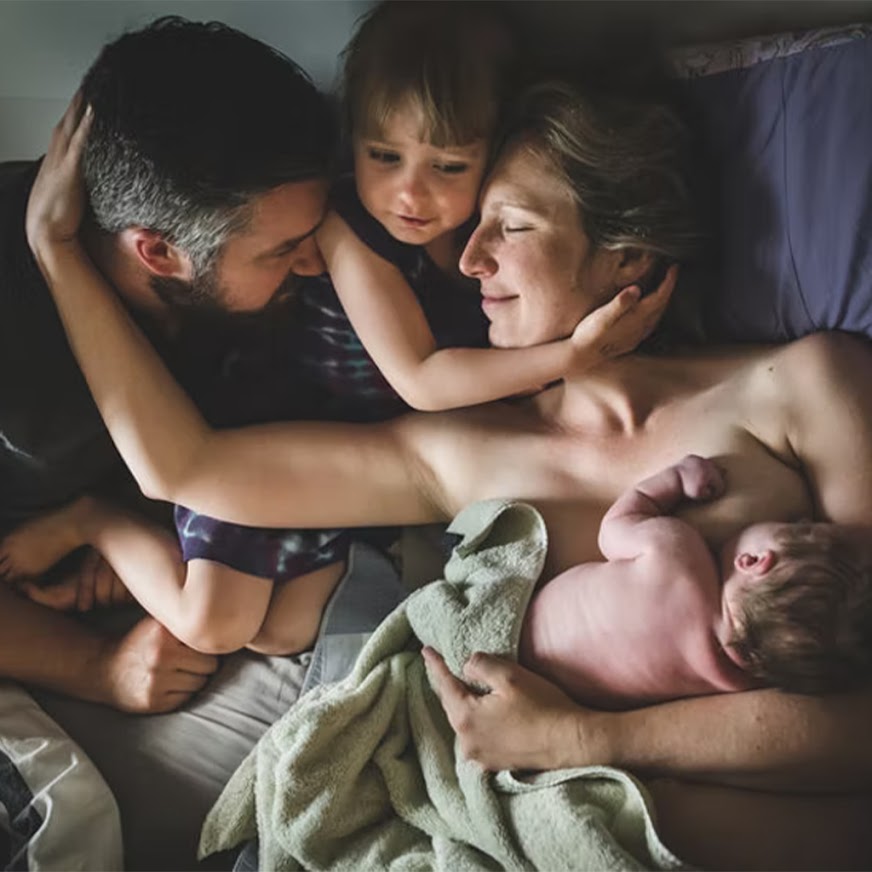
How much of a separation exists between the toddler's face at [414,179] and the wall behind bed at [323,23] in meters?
0.21

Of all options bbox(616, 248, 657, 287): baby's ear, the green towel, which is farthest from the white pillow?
bbox(616, 248, 657, 287): baby's ear

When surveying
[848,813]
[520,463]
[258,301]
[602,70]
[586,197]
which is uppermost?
[602,70]

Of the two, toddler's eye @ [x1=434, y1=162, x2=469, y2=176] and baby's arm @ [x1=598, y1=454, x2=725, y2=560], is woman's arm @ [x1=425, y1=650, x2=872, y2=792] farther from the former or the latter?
toddler's eye @ [x1=434, y1=162, x2=469, y2=176]

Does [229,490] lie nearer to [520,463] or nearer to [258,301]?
[258,301]

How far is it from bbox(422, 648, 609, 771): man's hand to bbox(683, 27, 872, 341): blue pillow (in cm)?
53

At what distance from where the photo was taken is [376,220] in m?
1.36

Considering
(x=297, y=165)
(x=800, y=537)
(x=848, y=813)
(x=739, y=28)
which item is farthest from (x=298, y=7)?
(x=848, y=813)

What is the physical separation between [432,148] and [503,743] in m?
0.69

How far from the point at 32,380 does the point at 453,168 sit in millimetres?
594

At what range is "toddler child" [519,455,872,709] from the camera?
42.9 inches

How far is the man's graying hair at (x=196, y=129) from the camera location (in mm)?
1221

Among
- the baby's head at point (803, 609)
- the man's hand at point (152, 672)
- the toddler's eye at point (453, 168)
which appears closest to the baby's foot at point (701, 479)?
the baby's head at point (803, 609)

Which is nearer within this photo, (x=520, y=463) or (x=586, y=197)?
(x=586, y=197)

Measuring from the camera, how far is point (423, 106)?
1.24 meters
